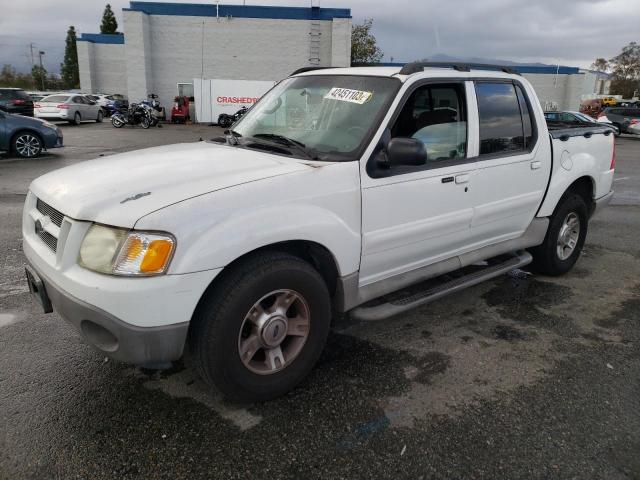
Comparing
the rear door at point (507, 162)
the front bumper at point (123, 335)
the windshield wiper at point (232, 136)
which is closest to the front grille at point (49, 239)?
the front bumper at point (123, 335)

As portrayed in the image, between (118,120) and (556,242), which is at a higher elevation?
(118,120)

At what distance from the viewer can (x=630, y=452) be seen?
2578mm

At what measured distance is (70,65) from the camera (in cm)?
8825

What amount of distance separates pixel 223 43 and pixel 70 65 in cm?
6756

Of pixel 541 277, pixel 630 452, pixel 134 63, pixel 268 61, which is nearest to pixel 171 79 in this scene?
pixel 134 63

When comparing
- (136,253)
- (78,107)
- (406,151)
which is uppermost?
(78,107)

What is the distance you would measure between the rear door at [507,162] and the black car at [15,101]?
2600 cm

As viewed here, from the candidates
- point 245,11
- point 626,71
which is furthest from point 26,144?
point 626,71

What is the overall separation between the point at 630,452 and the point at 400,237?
1.67 metres

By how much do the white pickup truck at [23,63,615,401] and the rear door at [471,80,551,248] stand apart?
2 cm

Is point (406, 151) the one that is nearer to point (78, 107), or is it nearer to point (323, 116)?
point (323, 116)

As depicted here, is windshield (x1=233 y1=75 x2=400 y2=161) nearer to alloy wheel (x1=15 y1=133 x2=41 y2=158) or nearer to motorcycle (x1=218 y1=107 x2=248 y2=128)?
alloy wheel (x1=15 y1=133 x2=41 y2=158)

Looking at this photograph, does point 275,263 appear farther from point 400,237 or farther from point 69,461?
point 69,461

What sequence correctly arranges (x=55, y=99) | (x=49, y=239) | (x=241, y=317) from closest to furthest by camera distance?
1. (x=241, y=317)
2. (x=49, y=239)
3. (x=55, y=99)
